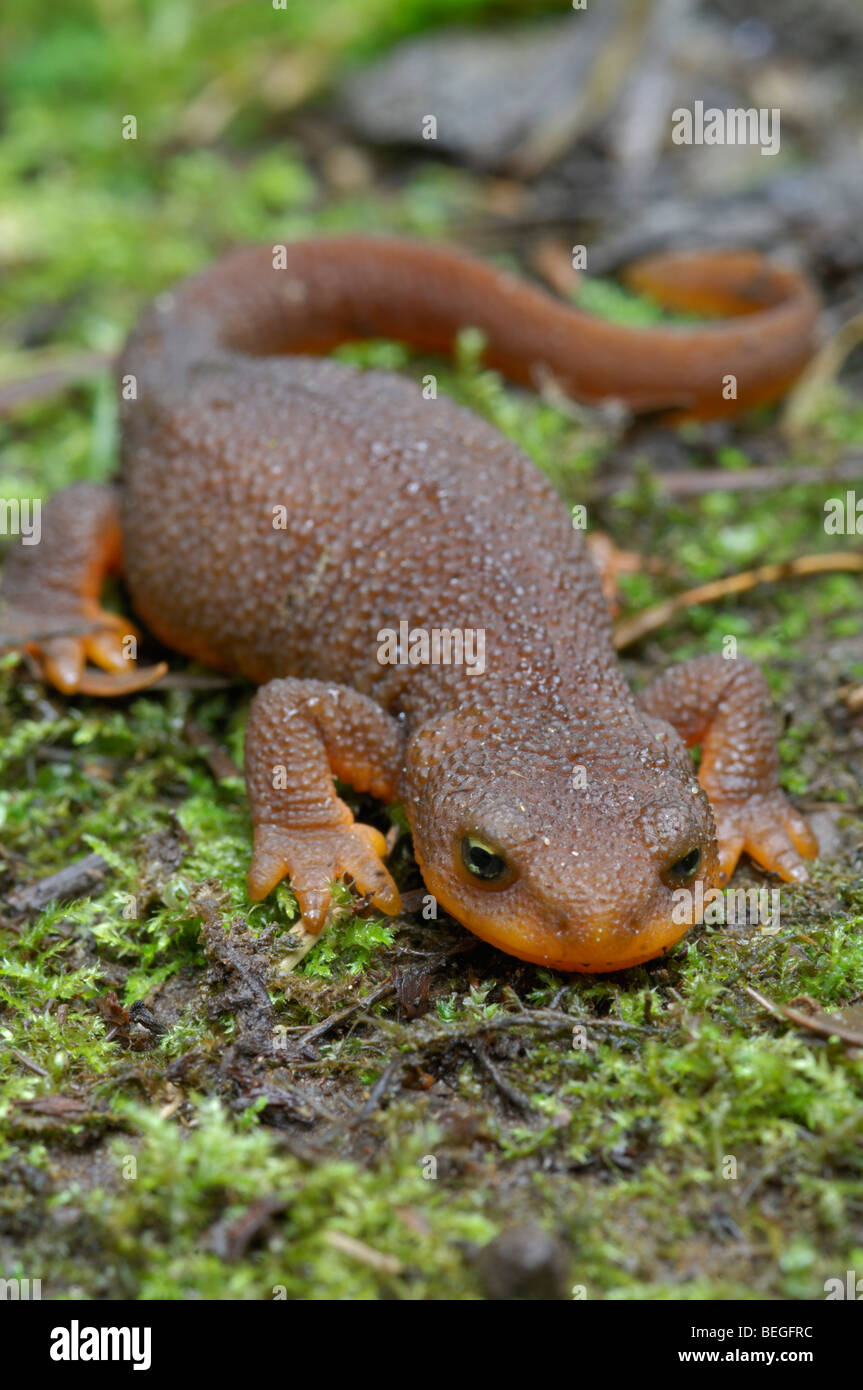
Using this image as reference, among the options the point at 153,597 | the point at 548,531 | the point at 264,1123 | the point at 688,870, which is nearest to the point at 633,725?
the point at 688,870

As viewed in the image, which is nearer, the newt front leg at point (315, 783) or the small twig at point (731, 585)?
the newt front leg at point (315, 783)

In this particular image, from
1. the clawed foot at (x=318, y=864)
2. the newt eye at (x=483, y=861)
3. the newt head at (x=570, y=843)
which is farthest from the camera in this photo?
the clawed foot at (x=318, y=864)

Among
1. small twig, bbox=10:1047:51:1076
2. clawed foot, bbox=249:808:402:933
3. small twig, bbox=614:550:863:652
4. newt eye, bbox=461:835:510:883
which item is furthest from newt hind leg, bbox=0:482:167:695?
small twig, bbox=614:550:863:652

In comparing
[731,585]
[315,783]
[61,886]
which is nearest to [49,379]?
[61,886]

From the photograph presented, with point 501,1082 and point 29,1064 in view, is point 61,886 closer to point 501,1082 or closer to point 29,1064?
point 29,1064

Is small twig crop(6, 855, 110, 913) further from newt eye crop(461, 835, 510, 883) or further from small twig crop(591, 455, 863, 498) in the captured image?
small twig crop(591, 455, 863, 498)

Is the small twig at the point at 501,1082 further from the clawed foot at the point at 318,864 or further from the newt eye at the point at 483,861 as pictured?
the clawed foot at the point at 318,864

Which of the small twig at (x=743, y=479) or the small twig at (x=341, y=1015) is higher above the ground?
the small twig at (x=743, y=479)

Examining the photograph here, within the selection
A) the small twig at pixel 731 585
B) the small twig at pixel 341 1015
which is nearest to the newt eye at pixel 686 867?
the small twig at pixel 341 1015
